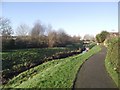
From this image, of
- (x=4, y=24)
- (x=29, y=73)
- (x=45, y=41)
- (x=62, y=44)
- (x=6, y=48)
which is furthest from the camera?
(x=62, y=44)

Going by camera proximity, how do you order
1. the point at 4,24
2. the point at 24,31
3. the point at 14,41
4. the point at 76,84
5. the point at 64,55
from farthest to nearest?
1. the point at 24,31
2. the point at 4,24
3. the point at 14,41
4. the point at 64,55
5. the point at 76,84

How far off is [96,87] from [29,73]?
944cm

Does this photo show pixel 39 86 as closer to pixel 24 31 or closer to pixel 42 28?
pixel 24 31

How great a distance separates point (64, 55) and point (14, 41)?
14.0 metres

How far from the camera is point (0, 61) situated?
26.2 meters

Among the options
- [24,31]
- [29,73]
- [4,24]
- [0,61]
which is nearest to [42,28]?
[24,31]

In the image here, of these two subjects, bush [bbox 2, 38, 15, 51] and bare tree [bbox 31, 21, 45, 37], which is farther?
bare tree [bbox 31, 21, 45, 37]

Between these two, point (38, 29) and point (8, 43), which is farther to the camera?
point (38, 29)

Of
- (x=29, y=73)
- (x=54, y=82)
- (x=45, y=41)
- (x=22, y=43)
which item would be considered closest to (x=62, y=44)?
(x=45, y=41)

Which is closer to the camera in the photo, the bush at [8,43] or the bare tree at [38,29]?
the bush at [8,43]

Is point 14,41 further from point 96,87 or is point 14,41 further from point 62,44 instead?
point 96,87

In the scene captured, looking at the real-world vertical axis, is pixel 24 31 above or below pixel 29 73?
above

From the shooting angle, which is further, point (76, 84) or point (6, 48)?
point (6, 48)

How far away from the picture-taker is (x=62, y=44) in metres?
65.8
